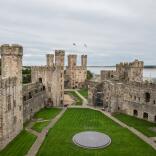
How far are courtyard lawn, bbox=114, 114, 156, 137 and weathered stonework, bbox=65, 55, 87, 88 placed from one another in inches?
2133

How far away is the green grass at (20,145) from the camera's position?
2856cm

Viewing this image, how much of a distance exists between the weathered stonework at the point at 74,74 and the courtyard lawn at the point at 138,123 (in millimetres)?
54175

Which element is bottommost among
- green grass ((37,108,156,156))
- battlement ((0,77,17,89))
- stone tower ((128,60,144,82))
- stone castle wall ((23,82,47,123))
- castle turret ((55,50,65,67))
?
green grass ((37,108,156,156))

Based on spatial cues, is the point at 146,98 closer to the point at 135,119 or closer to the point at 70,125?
the point at 135,119

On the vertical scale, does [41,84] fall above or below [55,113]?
above

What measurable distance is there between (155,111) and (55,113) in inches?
877

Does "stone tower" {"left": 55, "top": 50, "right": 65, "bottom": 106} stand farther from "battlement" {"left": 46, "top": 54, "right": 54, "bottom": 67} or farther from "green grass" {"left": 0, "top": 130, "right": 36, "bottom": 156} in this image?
"green grass" {"left": 0, "top": 130, "right": 36, "bottom": 156}

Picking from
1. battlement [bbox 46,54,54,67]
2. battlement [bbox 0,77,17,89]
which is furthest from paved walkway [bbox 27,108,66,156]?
battlement [bbox 46,54,54,67]

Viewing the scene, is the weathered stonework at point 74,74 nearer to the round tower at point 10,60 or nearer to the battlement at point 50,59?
the battlement at point 50,59

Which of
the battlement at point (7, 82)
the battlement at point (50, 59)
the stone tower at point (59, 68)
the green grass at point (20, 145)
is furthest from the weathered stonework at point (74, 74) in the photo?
the battlement at point (7, 82)

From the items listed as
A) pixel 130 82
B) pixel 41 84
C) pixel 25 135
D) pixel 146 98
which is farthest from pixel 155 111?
pixel 41 84

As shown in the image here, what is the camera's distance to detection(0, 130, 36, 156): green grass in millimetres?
28562

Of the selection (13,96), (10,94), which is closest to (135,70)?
(13,96)

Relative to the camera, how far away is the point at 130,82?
49094 millimetres
